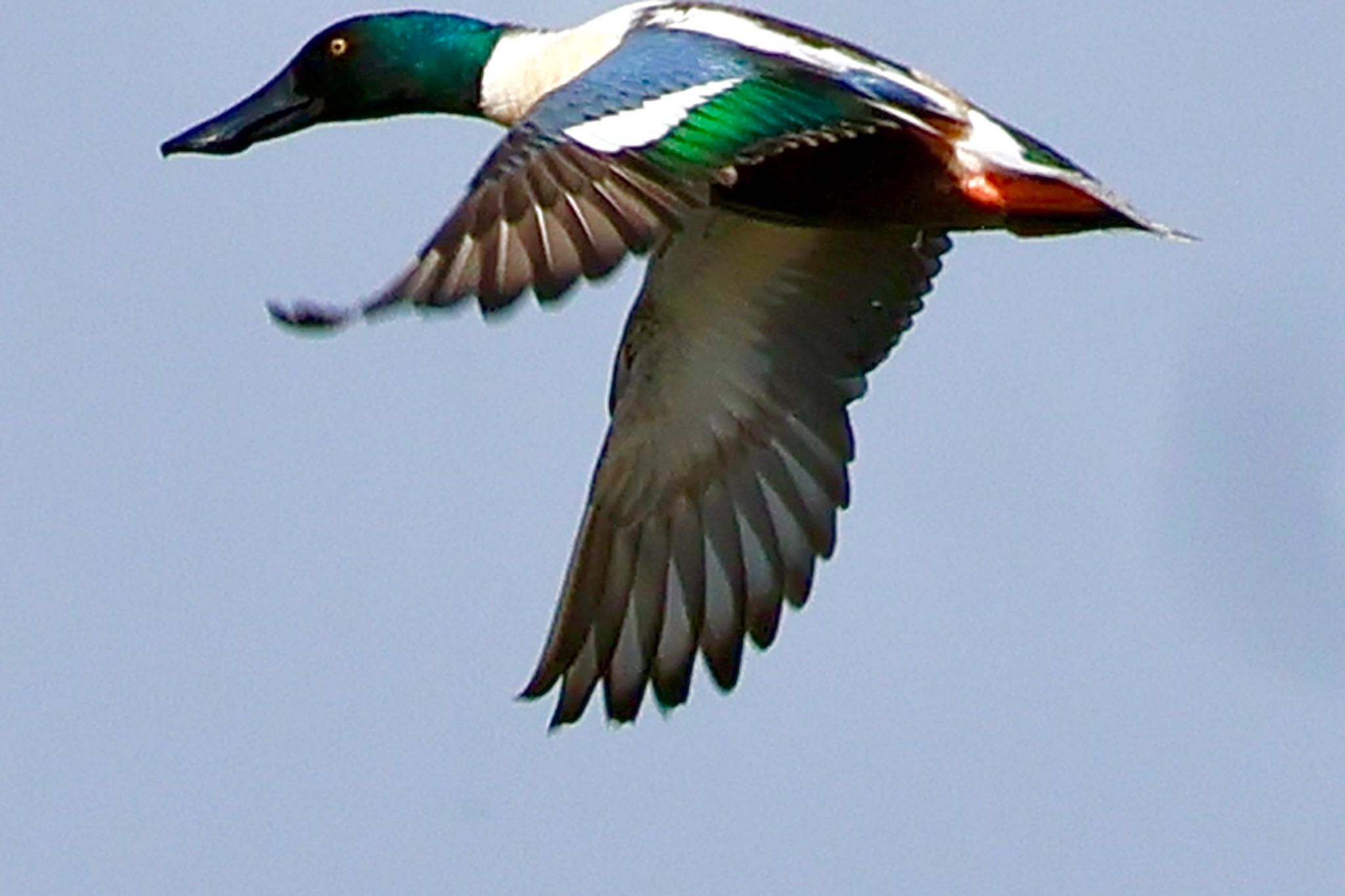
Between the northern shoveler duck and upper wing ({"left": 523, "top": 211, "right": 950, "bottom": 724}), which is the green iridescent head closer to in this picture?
the northern shoveler duck

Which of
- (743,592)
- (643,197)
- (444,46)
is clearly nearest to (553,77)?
(444,46)

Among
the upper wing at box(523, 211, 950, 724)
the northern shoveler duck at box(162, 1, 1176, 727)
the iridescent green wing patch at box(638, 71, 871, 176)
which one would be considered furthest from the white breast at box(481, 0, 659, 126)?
the iridescent green wing patch at box(638, 71, 871, 176)

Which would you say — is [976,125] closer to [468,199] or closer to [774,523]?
[774,523]

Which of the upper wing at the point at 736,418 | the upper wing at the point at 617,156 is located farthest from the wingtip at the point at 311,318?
the upper wing at the point at 736,418

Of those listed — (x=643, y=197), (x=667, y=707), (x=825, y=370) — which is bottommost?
(x=667, y=707)

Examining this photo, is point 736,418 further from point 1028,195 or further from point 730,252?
point 1028,195

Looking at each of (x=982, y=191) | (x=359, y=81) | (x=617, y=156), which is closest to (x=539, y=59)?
(x=359, y=81)
